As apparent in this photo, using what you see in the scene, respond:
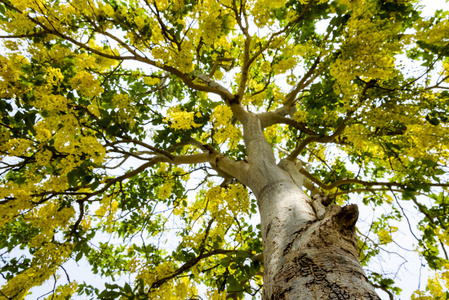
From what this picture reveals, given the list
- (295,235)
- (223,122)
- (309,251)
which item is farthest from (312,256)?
(223,122)

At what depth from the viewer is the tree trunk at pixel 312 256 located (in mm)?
887

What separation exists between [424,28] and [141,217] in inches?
191

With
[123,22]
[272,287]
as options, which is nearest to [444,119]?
[272,287]

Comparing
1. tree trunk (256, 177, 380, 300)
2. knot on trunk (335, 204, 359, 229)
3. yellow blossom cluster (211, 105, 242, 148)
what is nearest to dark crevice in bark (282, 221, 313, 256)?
tree trunk (256, 177, 380, 300)

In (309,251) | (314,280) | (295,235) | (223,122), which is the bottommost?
(314,280)

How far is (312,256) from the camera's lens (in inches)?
40.5

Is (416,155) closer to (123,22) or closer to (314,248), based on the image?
(314,248)

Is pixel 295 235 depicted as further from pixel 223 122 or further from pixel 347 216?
pixel 223 122

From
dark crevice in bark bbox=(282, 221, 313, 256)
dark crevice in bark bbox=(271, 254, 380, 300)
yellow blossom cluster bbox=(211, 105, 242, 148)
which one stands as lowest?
dark crevice in bark bbox=(271, 254, 380, 300)

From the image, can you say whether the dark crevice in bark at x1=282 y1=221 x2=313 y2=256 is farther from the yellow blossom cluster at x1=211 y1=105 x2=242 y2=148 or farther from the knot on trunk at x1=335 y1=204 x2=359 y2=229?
the yellow blossom cluster at x1=211 y1=105 x2=242 y2=148

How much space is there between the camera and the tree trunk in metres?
0.89

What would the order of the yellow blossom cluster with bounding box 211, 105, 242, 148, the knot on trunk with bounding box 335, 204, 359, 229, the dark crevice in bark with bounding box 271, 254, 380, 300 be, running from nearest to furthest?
the dark crevice in bark with bounding box 271, 254, 380, 300, the knot on trunk with bounding box 335, 204, 359, 229, the yellow blossom cluster with bounding box 211, 105, 242, 148

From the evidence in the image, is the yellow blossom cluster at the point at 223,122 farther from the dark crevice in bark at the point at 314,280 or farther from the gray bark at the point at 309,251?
the dark crevice in bark at the point at 314,280

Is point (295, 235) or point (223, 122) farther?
point (223, 122)
